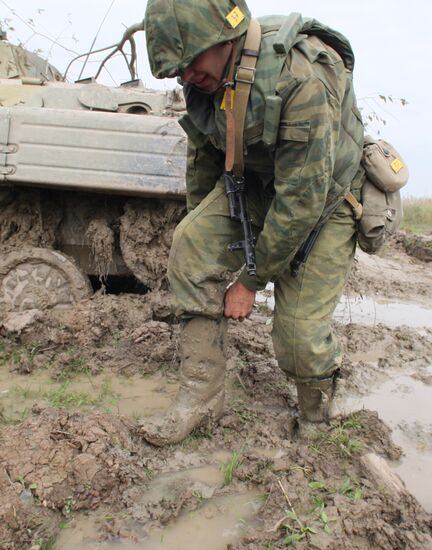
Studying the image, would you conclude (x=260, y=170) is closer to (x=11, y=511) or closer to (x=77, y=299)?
(x=11, y=511)

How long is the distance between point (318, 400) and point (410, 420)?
26.1 inches

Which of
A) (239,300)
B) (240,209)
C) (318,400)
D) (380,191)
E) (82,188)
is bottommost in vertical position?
(318,400)

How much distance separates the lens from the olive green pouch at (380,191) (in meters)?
2.65

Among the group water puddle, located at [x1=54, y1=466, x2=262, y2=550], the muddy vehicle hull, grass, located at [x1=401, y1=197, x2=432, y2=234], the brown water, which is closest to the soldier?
water puddle, located at [x1=54, y1=466, x2=262, y2=550]

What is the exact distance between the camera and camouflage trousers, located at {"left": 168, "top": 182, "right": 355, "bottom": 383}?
2.67 m

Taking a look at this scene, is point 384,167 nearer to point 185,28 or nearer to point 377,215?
point 377,215

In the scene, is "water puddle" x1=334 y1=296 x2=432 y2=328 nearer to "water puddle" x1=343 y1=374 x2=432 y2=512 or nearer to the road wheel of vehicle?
"water puddle" x1=343 y1=374 x2=432 y2=512

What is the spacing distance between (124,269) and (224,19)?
2627mm

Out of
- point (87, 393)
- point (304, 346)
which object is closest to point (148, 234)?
point (87, 393)

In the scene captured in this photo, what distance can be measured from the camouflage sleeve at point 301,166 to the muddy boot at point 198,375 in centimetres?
51

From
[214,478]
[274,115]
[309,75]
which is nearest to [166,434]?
[214,478]

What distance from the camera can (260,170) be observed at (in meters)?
2.56

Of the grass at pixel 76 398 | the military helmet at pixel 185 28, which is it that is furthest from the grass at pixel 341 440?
the military helmet at pixel 185 28

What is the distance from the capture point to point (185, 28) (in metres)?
2.08
